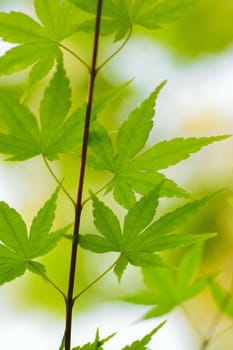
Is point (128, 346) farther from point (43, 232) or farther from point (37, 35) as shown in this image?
point (37, 35)

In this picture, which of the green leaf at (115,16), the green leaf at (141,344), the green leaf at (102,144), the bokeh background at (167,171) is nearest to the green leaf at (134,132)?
the green leaf at (102,144)

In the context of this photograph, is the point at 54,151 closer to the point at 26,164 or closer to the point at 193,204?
the point at 193,204

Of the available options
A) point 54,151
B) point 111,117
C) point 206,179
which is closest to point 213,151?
point 206,179

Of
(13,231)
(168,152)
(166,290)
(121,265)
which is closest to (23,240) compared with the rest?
(13,231)

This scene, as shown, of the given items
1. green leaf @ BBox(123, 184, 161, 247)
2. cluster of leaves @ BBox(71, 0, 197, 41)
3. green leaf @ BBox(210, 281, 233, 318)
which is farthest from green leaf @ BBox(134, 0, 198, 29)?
green leaf @ BBox(210, 281, 233, 318)

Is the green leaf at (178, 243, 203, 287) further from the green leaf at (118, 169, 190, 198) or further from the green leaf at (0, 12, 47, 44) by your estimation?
the green leaf at (0, 12, 47, 44)
